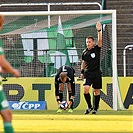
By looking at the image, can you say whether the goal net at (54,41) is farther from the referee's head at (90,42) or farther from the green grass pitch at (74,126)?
the green grass pitch at (74,126)

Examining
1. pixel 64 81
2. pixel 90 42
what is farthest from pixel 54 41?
pixel 90 42

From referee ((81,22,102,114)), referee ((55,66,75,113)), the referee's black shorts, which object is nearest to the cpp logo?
referee ((55,66,75,113))

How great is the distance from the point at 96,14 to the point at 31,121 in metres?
6.36

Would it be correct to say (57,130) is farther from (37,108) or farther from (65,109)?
(37,108)

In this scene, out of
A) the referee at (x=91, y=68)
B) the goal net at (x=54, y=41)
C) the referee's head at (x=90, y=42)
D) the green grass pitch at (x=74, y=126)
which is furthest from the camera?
the goal net at (x=54, y=41)

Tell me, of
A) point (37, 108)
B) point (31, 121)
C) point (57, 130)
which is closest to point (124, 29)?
point (37, 108)

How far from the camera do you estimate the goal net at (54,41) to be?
17734mm

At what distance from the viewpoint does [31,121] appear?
12.2 metres

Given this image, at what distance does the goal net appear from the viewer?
17734mm

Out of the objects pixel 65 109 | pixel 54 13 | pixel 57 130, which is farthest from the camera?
pixel 54 13

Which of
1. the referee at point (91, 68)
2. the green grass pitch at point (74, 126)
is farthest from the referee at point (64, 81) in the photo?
the green grass pitch at point (74, 126)

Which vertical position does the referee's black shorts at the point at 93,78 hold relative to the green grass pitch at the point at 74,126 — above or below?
above

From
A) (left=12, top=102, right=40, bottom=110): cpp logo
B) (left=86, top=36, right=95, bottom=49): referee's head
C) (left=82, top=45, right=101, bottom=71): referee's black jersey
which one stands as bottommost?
(left=12, top=102, right=40, bottom=110): cpp logo

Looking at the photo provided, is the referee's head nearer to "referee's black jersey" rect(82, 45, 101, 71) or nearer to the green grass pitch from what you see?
"referee's black jersey" rect(82, 45, 101, 71)
